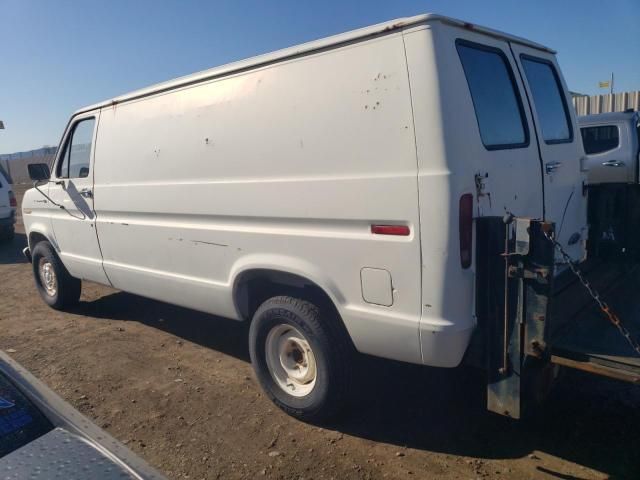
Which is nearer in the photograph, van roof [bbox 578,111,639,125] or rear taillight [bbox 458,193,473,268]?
rear taillight [bbox 458,193,473,268]

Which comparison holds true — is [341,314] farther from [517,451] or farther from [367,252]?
[517,451]

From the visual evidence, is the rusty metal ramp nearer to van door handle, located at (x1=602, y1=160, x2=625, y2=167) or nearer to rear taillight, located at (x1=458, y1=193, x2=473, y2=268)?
rear taillight, located at (x1=458, y1=193, x2=473, y2=268)

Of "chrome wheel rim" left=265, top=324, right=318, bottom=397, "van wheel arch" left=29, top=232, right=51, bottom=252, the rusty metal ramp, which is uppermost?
"van wheel arch" left=29, top=232, right=51, bottom=252

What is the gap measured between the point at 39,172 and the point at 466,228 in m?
5.11

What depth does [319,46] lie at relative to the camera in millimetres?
3293

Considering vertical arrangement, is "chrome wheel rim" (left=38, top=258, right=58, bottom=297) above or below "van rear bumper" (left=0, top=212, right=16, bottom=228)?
below

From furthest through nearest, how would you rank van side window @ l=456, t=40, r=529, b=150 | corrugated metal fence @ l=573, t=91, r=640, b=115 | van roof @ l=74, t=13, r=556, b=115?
corrugated metal fence @ l=573, t=91, r=640, b=115 → van side window @ l=456, t=40, r=529, b=150 → van roof @ l=74, t=13, r=556, b=115

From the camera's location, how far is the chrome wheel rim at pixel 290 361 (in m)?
3.67

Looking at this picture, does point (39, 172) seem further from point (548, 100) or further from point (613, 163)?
point (613, 163)

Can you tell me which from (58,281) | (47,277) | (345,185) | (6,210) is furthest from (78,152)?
(6,210)

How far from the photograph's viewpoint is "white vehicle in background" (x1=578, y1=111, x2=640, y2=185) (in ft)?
25.3

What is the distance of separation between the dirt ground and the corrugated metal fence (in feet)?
37.5

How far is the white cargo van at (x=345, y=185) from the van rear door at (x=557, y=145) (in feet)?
0.06

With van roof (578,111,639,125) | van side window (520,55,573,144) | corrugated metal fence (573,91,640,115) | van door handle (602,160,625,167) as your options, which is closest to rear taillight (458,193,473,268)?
van side window (520,55,573,144)
